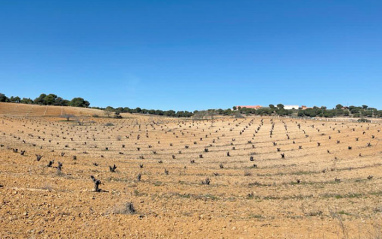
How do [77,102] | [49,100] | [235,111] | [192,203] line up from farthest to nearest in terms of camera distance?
[77,102]
[49,100]
[235,111]
[192,203]

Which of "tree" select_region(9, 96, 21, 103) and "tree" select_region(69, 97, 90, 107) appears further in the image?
"tree" select_region(69, 97, 90, 107)

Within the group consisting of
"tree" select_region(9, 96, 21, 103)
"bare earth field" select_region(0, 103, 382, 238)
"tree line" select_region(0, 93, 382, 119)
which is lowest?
"bare earth field" select_region(0, 103, 382, 238)

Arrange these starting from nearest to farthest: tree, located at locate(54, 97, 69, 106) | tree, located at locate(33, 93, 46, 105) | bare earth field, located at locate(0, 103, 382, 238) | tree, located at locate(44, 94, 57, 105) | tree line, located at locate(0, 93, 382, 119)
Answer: bare earth field, located at locate(0, 103, 382, 238), tree line, located at locate(0, 93, 382, 119), tree, located at locate(44, 94, 57, 105), tree, located at locate(33, 93, 46, 105), tree, located at locate(54, 97, 69, 106)

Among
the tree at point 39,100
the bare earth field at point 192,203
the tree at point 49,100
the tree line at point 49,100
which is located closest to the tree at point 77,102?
the tree line at point 49,100

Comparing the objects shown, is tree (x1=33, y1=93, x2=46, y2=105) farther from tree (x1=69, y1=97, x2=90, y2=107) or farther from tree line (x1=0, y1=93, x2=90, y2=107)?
tree (x1=69, y1=97, x2=90, y2=107)

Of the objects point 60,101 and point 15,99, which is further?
point 60,101

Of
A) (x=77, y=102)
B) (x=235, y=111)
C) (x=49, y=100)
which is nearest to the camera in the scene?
(x=235, y=111)

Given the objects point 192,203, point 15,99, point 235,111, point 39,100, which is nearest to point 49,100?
point 39,100

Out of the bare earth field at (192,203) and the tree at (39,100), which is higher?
the tree at (39,100)

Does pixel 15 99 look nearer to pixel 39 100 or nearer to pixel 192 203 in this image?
pixel 39 100

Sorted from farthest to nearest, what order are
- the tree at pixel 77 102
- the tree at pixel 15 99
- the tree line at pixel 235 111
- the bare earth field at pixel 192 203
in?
the tree at pixel 77 102
the tree at pixel 15 99
the tree line at pixel 235 111
the bare earth field at pixel 192 203

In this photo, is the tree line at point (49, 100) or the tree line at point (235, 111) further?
the tree line at point (49, 100)

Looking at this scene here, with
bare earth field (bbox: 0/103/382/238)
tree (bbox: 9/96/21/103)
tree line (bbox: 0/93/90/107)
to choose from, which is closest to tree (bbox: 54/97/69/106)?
tree line (bbox: 0/93/90/107)

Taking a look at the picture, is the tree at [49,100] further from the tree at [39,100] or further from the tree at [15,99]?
the tree at [15,99]
